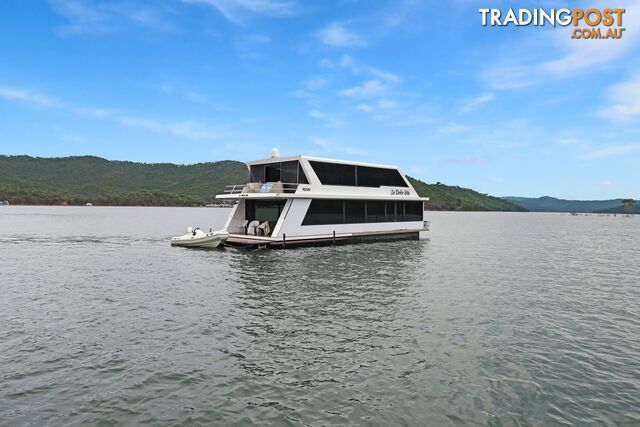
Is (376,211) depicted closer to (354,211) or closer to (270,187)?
(354,211)

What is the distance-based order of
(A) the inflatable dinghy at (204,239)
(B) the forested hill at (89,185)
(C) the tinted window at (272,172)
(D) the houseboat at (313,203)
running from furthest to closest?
1. (B) the forested hill at (89,185)
2. (C) the tinted window at (272,172)
3. (A) the inflatable dinghy at (204,239)
4. (D) the houseboat at (313,203)

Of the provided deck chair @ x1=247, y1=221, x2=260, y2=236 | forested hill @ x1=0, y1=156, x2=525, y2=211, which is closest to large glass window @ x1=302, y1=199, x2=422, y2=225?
deck chair @ x1=247, y1=221, x2=260, y2=236

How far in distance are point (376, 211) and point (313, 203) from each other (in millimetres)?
7533

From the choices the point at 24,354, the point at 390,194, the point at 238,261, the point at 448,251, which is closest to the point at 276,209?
the point at 238,261

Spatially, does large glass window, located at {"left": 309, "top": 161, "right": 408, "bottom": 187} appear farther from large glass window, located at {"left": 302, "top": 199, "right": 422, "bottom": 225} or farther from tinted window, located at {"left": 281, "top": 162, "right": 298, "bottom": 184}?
large glass window, located at {"left": 302, "top": 199, "right": 422, "bottom": 225}

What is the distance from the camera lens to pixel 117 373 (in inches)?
333

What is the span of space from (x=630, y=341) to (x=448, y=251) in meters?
21.5

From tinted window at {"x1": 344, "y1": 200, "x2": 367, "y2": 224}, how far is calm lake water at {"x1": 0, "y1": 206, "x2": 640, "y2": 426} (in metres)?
11.8

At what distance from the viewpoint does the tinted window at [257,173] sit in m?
32.6

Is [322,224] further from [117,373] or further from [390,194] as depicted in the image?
[117,373]

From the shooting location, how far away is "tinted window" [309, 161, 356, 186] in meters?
30.5

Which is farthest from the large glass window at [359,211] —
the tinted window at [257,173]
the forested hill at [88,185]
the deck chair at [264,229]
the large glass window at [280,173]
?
the forested hill at [88,185]

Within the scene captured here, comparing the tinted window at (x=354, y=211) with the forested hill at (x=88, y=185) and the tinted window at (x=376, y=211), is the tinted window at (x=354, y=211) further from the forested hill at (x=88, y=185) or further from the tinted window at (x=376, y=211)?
the forested hill at (x=88, y=185)

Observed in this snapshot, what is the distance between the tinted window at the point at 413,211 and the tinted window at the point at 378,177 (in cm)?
207
